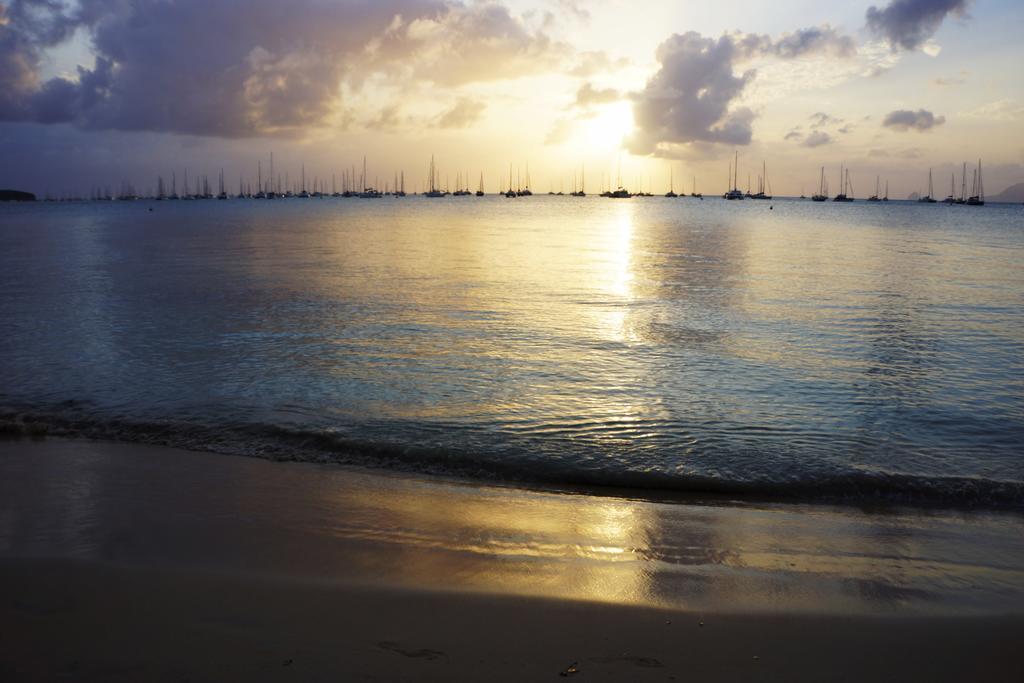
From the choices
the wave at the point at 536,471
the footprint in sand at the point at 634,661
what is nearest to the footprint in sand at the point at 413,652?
the footprint in sand at the point at 634,661

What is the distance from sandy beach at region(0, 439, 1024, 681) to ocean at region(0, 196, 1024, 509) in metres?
1.40

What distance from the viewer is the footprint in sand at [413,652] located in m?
4.96

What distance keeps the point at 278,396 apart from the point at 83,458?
13.4ft

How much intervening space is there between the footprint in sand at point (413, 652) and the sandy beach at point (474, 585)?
0.05 ft

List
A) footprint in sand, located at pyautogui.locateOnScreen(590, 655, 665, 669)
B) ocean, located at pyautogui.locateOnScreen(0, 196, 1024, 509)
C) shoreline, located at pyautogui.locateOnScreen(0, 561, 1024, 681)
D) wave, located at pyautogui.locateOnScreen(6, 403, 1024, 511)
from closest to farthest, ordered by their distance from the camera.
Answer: shoreline, located at pyautogui.locateOnScreen(0, 561, 1024, 681)
footprint in sand, located at pyautogui.locateOnScreen(590, 655, 665, 669)
wave, located at pyautogui.locateOnScreen(6, 403, 1024, 511)
ocean, located at pyautogui.locateOnScreen(0, 196, 1024, 509)

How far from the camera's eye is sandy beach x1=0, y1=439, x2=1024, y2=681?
4992 millimetres

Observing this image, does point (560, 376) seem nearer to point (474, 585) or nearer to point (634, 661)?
point (474, 585)

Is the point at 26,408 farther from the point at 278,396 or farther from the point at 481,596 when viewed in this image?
the point at 481,596

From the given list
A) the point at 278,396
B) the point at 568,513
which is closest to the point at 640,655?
the point at 568,513

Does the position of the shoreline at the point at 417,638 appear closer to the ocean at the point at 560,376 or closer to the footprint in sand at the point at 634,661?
the footprint in sand at the point at 634,661

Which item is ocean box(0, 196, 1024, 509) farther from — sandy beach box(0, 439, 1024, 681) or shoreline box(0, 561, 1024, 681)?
shoreline box(0, 561, 1024, 681)

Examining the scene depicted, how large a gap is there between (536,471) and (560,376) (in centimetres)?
563

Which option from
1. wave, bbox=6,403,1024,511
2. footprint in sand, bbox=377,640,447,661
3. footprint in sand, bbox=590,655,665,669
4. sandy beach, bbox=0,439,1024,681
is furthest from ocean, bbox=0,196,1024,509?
footprint in sand, bbox=377,640,447,661

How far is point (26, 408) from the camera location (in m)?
13.0
